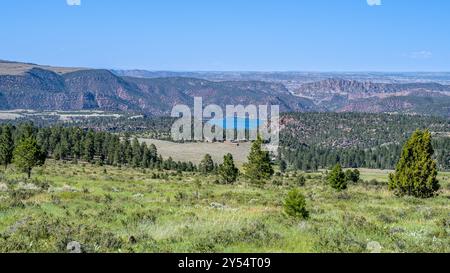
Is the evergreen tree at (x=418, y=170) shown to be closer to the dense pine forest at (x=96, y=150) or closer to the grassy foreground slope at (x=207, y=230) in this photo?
the grassy foreground slope at (x=207, y=230)

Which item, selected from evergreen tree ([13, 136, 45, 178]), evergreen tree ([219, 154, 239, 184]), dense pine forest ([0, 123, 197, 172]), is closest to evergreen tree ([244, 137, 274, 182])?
evergreen tree ([219, 154, 239, 184])

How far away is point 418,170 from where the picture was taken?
3919 cm

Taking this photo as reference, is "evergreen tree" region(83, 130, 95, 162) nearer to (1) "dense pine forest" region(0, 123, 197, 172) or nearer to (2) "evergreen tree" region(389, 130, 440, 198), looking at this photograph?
(1) "dense pine forest" region(0, 123, 197, 172)

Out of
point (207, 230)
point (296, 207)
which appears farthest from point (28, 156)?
point (207, 230)

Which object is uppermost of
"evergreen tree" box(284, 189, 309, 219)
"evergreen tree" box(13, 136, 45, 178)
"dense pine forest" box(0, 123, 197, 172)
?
"evergreen tree" box(284, 189, 309, 219)

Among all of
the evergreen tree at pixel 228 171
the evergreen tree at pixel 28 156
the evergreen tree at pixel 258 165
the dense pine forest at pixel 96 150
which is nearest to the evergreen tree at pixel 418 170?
the evergreen tree at pixel 258 165

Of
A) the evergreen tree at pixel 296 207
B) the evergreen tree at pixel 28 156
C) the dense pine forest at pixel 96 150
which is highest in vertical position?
the evergreen tree at pixel 296 207

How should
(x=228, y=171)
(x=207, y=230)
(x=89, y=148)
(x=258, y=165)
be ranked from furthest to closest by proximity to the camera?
(x=89, y=148) < (x=228, y=171) < (x=258, y=165) < (x=207, y=230)

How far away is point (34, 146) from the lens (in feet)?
183

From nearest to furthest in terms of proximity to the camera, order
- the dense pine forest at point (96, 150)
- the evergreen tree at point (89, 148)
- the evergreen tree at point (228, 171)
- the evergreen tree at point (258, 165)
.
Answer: the evergreen tree at point (258, 165) < the evergreen tree at point (228, 171) < the evergreen tree at point (89, 148) < the dense pine forest at point (96, 150)

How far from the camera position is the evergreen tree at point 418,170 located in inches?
1531

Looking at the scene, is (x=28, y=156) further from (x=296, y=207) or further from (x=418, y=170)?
(x=296, y=207)

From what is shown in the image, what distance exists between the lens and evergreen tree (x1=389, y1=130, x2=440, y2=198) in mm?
38875

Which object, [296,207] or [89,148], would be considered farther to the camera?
[89,148]
